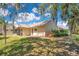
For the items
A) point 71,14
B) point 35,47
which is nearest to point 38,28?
point 35,47

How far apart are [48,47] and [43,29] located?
0.58ft

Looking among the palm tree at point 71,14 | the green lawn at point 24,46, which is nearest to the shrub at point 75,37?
the palm tree at point 71,14

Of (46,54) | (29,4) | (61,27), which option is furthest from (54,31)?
(29,4)

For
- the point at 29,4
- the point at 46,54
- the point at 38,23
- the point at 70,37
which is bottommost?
the point at 46,54

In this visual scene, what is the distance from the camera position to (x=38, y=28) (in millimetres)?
1762

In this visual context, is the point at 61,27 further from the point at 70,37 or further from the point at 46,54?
the point at 46,54

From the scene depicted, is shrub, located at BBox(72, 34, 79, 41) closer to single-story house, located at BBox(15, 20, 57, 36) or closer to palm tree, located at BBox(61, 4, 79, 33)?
palm tree, located at BBox(61, 4, 79, 33)

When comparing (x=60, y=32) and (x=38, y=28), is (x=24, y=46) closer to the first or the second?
(x=38, y=28)

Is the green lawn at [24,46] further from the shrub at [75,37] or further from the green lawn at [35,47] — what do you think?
the shrub at [75,37]

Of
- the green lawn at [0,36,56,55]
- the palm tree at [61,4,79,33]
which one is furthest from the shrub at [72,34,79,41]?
the green lawn at [0,36,56,55]

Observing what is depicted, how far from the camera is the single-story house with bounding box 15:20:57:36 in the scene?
1748 mm

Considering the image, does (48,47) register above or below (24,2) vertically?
below

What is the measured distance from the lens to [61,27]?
175 cm

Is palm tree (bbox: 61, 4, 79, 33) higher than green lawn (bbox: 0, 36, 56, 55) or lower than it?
higher
